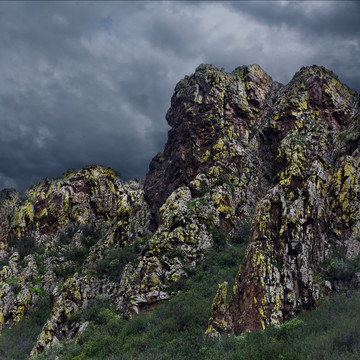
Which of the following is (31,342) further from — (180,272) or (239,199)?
(239,199)

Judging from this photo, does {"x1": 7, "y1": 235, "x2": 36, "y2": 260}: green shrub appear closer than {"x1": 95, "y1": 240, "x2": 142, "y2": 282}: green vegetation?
No

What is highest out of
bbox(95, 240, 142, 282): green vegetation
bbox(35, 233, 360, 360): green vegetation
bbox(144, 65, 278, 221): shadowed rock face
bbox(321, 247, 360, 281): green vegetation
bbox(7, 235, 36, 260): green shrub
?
bbox(144, 65, 278, 221): shadowed rock face

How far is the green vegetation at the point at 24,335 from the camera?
25.2 m

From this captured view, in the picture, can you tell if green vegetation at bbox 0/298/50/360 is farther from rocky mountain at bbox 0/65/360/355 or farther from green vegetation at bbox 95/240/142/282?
green vegetation at bbox 95/240/142/282

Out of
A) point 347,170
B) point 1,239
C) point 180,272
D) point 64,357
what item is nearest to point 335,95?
point 347,170

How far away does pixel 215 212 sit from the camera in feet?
113

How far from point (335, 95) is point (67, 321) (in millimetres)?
47090

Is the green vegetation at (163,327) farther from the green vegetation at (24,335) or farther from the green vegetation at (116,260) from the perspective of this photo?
the green vegetation at (24,335)

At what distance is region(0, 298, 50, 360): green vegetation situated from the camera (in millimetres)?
25156

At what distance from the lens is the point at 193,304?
2116 centimetres

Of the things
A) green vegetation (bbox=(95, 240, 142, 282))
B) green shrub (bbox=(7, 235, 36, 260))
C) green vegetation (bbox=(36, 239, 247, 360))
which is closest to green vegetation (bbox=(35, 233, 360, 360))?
green vegetation (bbox=(36, 239, 247, 360))

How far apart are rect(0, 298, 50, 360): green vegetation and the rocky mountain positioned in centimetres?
157

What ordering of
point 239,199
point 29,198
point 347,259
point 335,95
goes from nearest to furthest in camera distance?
point 347,259
point 239,199
point 335,95
point 29,198

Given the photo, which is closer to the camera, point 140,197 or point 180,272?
point 180,272
